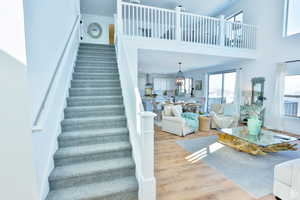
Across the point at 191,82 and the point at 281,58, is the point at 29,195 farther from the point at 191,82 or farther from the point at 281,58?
the point at 191,82

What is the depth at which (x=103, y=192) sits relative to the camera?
1686mm

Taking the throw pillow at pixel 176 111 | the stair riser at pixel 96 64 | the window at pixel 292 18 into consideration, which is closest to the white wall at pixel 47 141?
the stair riser at pixel 96 64

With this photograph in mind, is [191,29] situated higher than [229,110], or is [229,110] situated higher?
[191,29]

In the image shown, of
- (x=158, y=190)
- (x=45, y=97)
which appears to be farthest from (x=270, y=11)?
(x=45, y=97)

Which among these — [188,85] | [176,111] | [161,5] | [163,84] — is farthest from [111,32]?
[163,84]

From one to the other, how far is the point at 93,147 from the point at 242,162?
2625 mm

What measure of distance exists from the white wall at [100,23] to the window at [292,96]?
23.1 feet

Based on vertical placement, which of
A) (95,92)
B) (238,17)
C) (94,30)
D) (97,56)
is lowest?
(95,92)

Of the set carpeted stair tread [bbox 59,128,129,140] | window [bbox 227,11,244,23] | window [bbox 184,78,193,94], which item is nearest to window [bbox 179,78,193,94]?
window [bbox 184,78,193,94]

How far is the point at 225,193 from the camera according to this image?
6.45ft

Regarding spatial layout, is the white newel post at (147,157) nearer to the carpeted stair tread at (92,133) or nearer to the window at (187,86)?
the carpeted stair tread at (92,133)

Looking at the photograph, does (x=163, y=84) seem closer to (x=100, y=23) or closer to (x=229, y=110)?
(x=100, y=23)

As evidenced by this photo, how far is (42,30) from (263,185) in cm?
363

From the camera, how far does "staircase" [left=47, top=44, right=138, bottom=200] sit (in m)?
1.73
